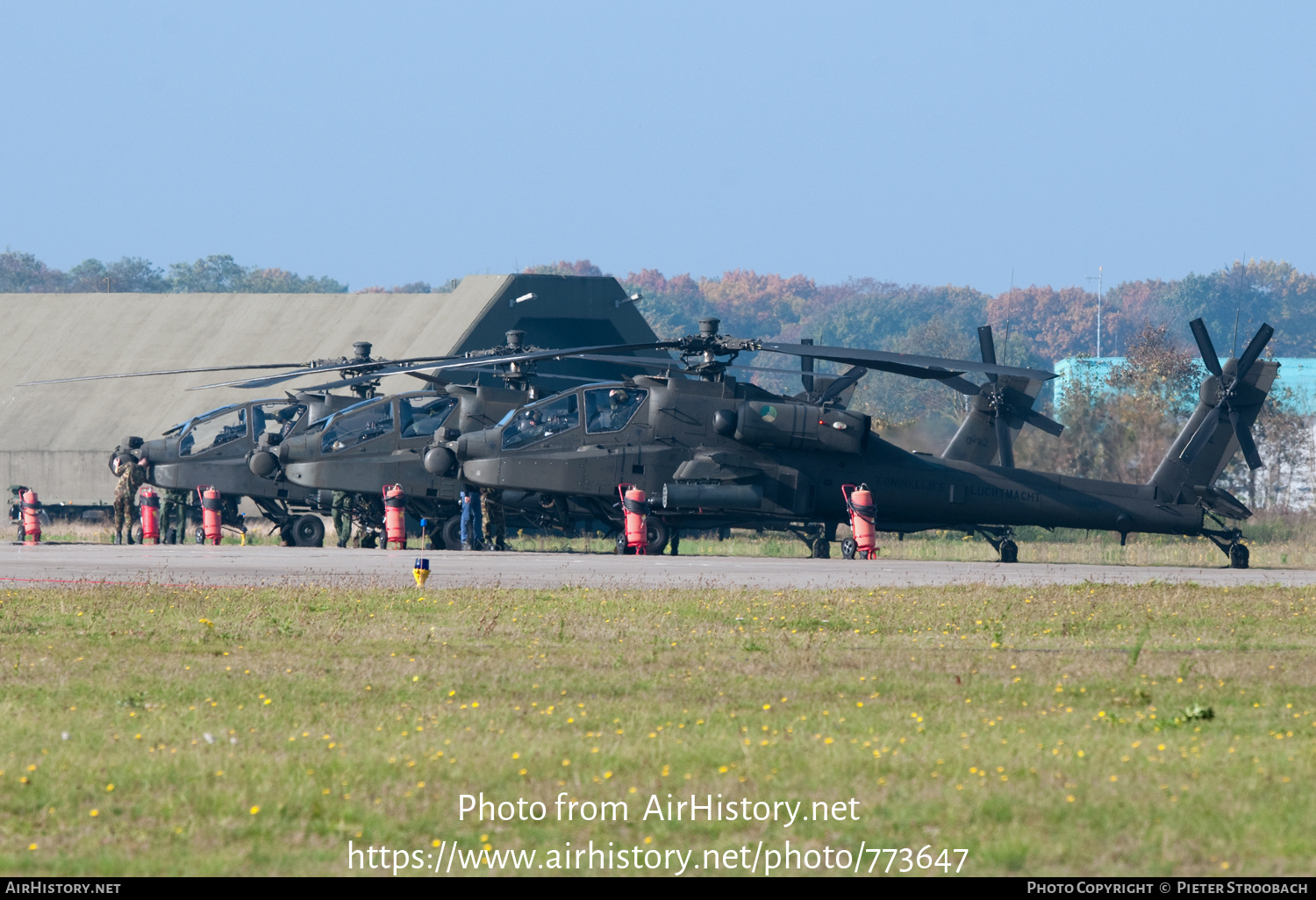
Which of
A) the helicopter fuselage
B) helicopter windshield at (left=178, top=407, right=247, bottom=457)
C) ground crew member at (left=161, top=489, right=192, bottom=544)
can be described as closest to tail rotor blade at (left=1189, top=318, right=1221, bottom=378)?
the helicopter fuselage

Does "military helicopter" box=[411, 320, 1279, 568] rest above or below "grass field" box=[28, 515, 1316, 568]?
above

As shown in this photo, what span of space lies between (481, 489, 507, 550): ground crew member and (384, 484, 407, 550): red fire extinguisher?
1.33 meters

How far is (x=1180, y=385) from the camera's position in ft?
178

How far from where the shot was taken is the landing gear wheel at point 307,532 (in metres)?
29.7

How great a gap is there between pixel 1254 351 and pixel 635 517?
9984mm

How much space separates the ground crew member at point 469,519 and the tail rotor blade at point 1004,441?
900 cm

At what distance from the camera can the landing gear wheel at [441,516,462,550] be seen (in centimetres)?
2789

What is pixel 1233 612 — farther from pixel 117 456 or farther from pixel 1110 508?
pixel 117 456

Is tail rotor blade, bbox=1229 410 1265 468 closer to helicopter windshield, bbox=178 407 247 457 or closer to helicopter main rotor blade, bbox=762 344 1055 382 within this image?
helicopter main rotor blade, bbox=762 344 1055 382

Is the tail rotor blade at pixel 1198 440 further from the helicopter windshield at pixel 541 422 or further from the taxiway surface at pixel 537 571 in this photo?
the helicopter windshield at pixel 541 422

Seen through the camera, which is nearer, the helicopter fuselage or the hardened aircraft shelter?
the helicopter fuselage

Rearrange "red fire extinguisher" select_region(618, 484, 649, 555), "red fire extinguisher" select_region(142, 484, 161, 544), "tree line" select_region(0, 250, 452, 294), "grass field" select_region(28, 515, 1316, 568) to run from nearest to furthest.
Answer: "red fire extinguisher" select_region(618, 484, 649, 555)
"grass field" select_region(28, 515, 1316, 568)
"red fire extinguisher" select_region(142, 484, 161, 544)
"tree line" select_region(0, 250, 452, 294)

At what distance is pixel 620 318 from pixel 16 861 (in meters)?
40.7

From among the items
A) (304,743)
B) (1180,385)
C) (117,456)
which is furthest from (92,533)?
(1180,385)
